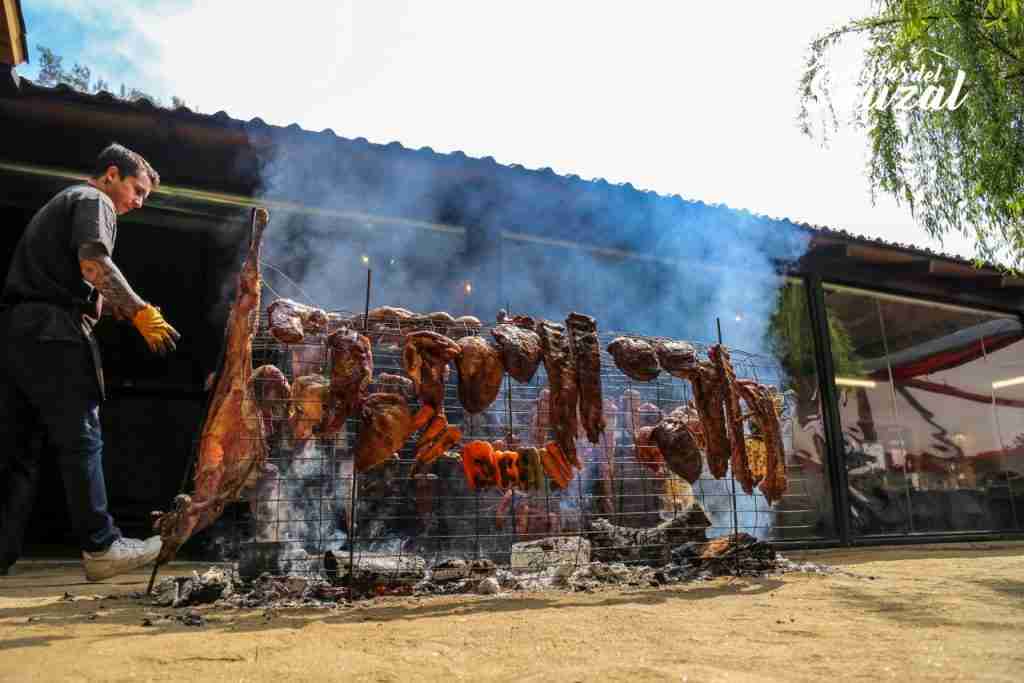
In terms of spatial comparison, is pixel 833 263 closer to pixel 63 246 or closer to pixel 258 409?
pixel 258 409

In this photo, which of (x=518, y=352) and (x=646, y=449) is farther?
(x=646, y=449)

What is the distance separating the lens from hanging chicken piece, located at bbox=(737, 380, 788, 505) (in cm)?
507

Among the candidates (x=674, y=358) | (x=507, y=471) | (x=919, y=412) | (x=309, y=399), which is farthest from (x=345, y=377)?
(x=919, y=412)

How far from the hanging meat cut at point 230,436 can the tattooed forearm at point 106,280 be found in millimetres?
555

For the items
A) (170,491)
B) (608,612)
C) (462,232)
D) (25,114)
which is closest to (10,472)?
(170,491)

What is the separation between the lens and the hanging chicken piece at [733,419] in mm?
4766

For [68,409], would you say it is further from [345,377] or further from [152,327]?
[345,377]

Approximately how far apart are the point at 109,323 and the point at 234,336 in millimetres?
5022

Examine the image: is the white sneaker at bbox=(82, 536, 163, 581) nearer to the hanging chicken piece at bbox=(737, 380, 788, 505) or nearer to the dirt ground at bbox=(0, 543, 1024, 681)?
the dirt ground at bbox=(0, 543, 1024, 681)

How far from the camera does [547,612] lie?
11.0ft

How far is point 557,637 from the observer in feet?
9.09

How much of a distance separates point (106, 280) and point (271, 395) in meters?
1.40

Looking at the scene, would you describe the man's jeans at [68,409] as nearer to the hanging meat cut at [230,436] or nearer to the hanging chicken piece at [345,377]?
the hanging meat cut at [230,436]

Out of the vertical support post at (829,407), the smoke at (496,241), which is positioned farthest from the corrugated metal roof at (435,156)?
the vertical support post at (829,407)
